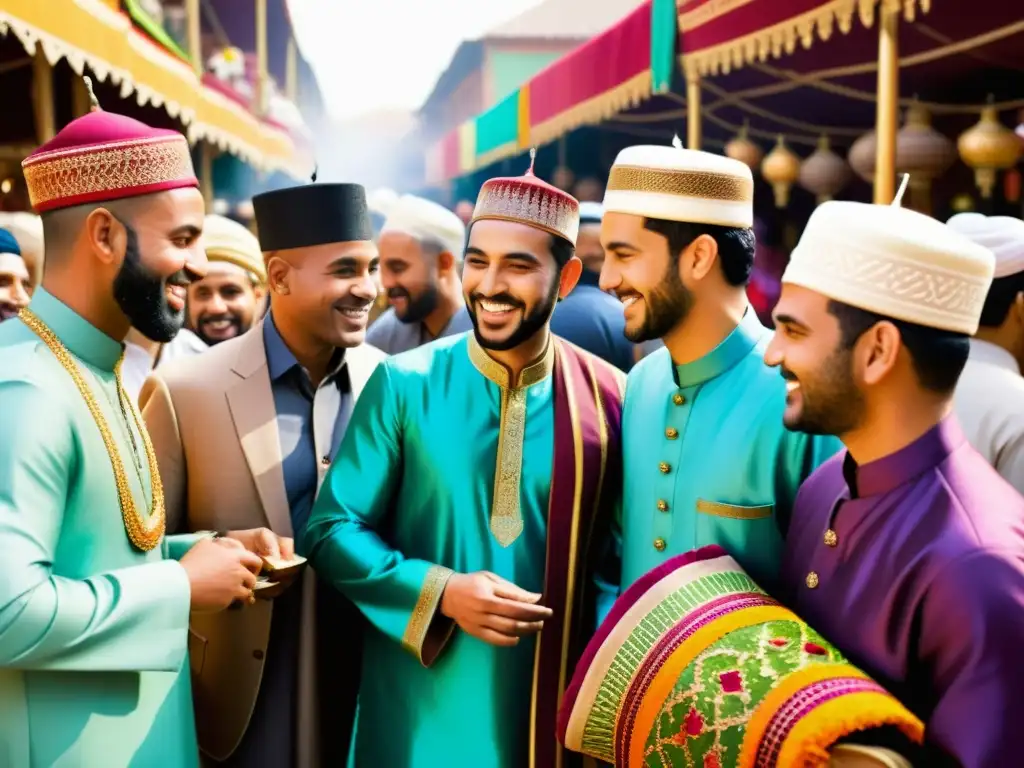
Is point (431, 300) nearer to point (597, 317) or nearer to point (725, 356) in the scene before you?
point (597, 317)

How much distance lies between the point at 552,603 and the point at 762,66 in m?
5.41

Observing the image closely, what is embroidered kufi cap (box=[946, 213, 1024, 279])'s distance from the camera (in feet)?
10.8

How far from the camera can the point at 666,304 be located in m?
2.79

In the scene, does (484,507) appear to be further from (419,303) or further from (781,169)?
(781,169)

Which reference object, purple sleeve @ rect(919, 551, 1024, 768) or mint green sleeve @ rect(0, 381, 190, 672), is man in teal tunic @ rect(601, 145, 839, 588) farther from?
mint green sleeve @ rect(0, 381, 190, 672)

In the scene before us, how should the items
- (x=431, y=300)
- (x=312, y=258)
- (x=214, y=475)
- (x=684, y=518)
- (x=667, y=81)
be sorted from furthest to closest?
(x=667, y=81), (x=431, y=300), (x=312, y=258), (x=214, y=475), (x=684, y=518)

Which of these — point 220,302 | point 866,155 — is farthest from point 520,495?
point 866,155

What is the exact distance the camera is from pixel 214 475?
10.6 feet

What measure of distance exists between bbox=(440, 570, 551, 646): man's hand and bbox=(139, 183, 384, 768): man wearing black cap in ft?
2.36

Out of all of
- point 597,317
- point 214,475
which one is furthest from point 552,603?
point 597,317

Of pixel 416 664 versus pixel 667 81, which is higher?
pixel 667 81

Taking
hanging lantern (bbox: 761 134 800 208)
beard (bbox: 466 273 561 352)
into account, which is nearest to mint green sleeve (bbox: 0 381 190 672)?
beard (bbox: 466 273 561 352)

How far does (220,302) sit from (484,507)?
9.27 feet

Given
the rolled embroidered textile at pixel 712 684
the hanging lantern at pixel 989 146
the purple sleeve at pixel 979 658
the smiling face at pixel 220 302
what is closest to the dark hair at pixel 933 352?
the purple sleeve at pixel 979 658
